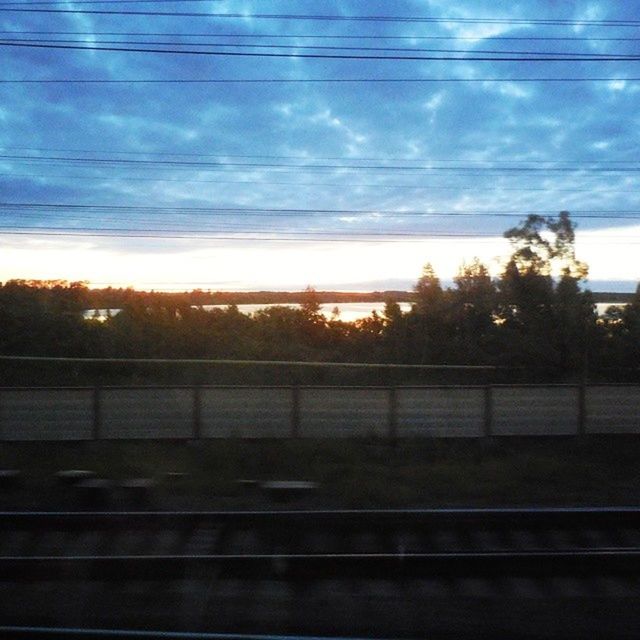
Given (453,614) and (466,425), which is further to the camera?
(466,425)

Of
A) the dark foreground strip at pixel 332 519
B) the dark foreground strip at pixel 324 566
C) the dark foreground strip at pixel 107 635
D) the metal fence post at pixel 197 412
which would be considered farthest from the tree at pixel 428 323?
the dark foreground strip at pixel 107 635

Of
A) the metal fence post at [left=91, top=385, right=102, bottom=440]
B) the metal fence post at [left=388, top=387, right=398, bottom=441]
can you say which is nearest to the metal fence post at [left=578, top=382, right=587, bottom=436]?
the metal fence post at [left=388, top=387, right=398, bottom=441]

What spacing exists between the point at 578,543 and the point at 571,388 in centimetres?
644

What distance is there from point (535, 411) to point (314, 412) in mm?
3769

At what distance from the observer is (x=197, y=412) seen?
1362 cm

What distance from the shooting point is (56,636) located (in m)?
5.21

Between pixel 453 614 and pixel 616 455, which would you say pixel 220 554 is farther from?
pixel 616 455

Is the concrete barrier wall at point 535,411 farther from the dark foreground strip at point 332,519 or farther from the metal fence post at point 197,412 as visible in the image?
the dark foreground strip at point 332,519

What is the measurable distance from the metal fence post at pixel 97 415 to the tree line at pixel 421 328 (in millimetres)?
7915

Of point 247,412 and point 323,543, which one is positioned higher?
point 247,412

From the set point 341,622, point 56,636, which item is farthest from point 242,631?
point 56,636

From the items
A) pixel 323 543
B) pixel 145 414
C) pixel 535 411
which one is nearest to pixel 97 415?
pixel 145 414

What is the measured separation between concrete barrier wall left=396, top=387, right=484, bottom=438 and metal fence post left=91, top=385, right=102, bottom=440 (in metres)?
4.94

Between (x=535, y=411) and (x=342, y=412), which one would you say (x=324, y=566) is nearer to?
A: (x=342, y=412)
